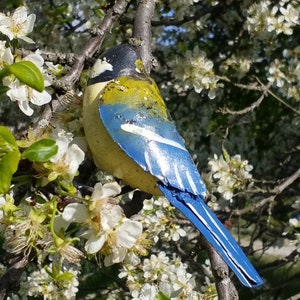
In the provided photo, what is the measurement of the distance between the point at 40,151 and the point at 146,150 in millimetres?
257

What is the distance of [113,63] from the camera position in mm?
1259

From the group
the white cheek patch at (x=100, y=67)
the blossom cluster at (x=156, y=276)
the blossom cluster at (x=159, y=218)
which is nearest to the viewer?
the white cheek patch at (x=100, y=67)

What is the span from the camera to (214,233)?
1103mm

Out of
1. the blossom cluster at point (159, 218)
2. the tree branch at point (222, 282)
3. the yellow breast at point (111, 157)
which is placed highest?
the yellow breast at point (111, 157)

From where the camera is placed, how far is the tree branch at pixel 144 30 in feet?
4.73

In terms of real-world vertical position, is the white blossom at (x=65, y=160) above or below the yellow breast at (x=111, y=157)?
above

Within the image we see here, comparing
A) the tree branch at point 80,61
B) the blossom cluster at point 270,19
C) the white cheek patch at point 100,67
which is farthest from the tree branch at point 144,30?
the blossom cluster at point 270,19

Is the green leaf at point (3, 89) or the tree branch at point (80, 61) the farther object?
the tree branch at point (80, 61)

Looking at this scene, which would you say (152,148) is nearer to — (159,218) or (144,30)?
(144,30)

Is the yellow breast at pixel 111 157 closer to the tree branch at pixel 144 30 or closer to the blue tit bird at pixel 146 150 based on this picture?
the blue tit bird at pixel 146 150

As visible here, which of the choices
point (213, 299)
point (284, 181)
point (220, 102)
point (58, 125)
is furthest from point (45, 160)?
point (220, 102)

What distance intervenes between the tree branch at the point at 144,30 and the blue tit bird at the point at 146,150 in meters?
0.22

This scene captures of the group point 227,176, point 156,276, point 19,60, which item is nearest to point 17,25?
point 19,60

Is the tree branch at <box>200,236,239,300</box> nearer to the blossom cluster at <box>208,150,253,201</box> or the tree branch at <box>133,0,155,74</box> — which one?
the tree branch at <box>133,0,155,74</box>
